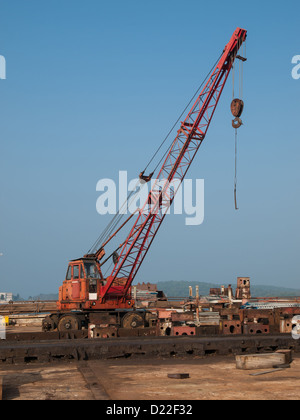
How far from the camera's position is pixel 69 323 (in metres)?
31.6

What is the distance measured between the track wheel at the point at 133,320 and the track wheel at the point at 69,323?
2.88m

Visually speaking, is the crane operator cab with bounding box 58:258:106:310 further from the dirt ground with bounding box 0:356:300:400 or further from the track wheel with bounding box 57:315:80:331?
the dirt ground with bounding box 0:356:300:400

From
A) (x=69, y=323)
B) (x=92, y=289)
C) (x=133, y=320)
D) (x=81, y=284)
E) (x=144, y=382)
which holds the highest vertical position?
(x=81, y=284)

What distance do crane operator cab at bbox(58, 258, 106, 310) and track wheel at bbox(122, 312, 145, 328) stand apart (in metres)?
2.35

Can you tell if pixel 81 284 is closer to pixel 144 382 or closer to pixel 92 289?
pixel 92 289

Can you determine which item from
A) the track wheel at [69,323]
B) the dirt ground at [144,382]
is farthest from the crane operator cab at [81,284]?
the dirt ground at [144,382]

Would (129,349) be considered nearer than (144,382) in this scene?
No

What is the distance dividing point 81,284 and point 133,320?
13.1ft

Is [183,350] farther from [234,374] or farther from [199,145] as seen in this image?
[199,145]

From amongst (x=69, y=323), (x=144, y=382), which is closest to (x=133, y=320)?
(x=69, y=323)

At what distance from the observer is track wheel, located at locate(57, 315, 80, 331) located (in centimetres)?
3138

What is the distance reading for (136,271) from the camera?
38156 mm
